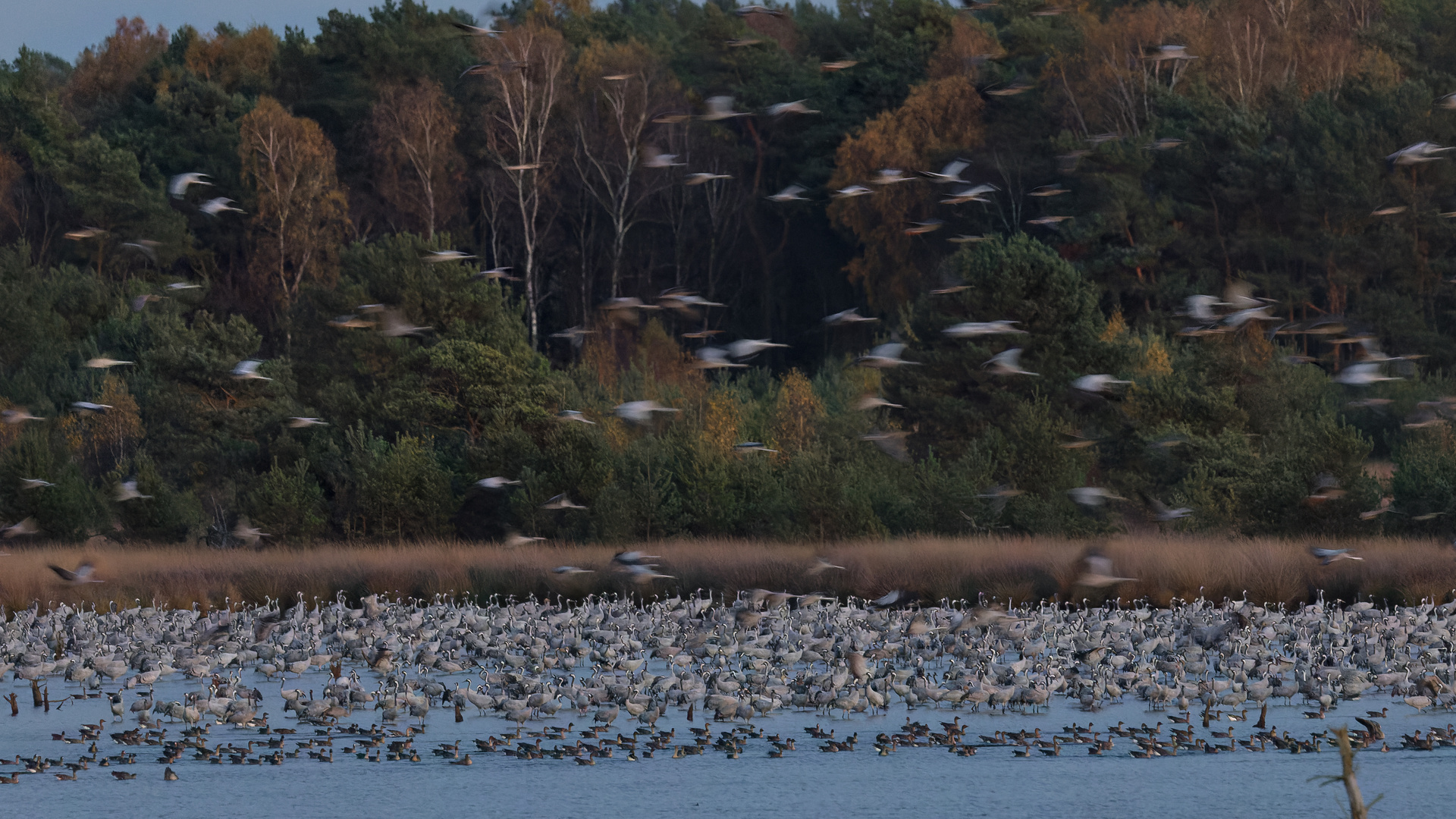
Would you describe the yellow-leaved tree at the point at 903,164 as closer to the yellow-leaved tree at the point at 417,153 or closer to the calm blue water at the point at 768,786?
the yellow-leaved tree at the point at 417,153

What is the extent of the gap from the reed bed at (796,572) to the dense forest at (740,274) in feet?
8.53

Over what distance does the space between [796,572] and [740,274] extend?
41.6 meters

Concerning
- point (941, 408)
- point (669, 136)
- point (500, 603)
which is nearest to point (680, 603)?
point (500, 603)

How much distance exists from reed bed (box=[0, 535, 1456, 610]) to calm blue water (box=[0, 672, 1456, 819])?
1000 cm

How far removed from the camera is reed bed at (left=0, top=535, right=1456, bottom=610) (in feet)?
87.8

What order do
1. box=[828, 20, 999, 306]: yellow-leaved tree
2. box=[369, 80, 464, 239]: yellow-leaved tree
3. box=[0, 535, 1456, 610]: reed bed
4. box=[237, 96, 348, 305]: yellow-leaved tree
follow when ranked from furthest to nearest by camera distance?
1. box=[369, 80, 464, 239]: yellow-leaved tree
2. box=[237, 96, 348, 305]: yellow-leaved tree
3. box=[828, 20, 999, 306]: yellow-leaved tree
4. box=[0, 535, 1456, 610]: reed bed

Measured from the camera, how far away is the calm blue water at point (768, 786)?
572 inches

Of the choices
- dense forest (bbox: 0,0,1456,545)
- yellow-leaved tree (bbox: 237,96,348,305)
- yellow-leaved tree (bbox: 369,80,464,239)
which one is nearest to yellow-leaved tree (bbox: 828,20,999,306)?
dense forest (bbox: 0,0,1456,545)

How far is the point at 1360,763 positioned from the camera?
15.6 meters

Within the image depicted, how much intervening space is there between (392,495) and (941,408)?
12367 millimetres

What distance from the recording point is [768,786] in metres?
15.3

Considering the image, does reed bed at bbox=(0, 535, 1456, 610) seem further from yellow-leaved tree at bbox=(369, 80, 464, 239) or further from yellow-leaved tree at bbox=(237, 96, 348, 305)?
yellow-leaved tree at bbox=(369, 80, 464, 239)

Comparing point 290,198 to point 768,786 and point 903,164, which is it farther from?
point 768,786

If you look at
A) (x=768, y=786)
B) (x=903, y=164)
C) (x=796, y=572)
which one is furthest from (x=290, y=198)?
(x=768, y=786)
